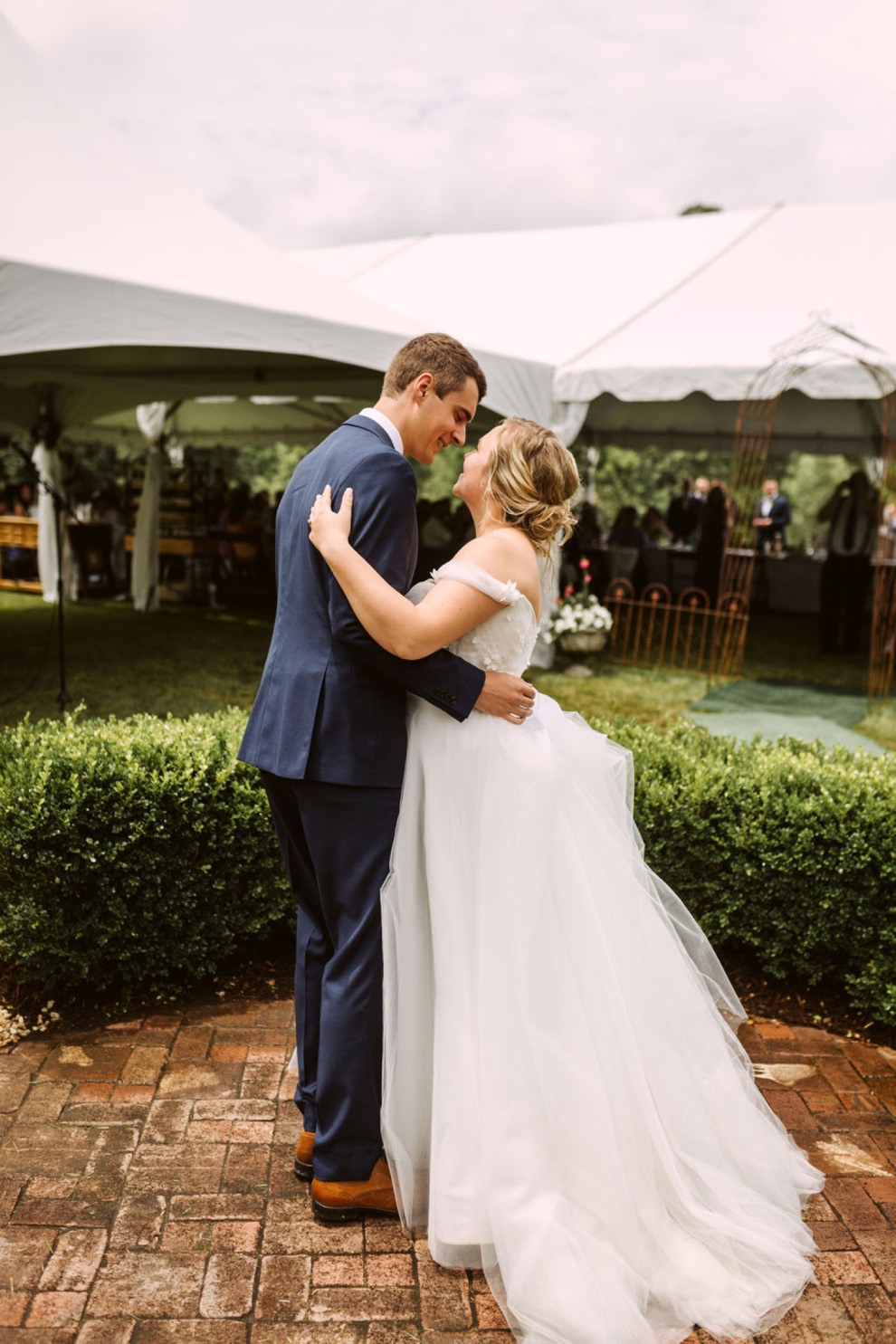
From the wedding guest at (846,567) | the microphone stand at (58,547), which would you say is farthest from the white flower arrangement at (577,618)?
the microphone stand at (58,547)

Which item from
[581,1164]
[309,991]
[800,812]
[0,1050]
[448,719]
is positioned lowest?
[0,1050]

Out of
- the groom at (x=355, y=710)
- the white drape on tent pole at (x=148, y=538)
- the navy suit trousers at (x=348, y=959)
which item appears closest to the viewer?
the groom at (x=355, y=710)

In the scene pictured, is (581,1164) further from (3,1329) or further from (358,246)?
(358,246)

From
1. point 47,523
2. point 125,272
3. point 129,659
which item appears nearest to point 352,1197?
point 125,272

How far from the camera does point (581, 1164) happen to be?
2.24 meters

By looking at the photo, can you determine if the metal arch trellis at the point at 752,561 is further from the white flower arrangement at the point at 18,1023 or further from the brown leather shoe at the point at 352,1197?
the brown leather shoe at the point at 352,1197

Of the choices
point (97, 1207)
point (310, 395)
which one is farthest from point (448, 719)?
point (310, 395)

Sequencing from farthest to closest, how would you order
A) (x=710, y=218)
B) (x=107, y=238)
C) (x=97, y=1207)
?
(x=710, y=218)
(x=107, y=238)
(x=97, y=1207)

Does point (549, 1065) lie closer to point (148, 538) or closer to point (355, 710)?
point (355, 710)

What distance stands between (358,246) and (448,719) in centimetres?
1354

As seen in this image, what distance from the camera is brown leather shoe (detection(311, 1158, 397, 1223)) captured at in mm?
2408

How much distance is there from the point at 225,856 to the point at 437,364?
6.06ft

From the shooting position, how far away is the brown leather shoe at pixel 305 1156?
256cm

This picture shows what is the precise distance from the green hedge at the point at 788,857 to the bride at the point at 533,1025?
1.04 metres
